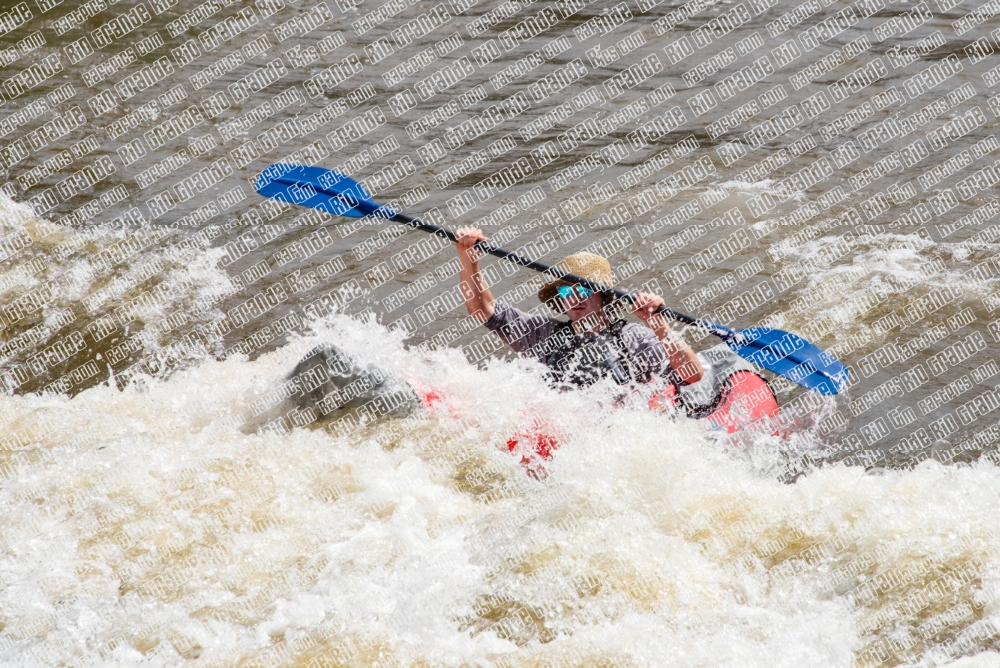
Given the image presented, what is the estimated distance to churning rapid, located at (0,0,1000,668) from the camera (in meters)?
3.24

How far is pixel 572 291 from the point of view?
155 inches

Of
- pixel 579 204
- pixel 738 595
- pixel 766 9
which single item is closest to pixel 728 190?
pixel 579 204

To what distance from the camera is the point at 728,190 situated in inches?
242

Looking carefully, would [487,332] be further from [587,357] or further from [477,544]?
[477,544]

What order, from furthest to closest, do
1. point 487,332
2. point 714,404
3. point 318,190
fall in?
point 487,332 < point 318,190 < point 714,404

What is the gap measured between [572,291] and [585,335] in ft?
0.67

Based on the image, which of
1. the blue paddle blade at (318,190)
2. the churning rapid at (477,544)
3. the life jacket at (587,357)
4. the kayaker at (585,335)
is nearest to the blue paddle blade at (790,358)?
the churning rapid at (477,544)

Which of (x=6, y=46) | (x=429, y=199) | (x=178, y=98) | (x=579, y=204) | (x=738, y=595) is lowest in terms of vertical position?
(x=738, y=595)

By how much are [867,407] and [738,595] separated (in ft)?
5.51

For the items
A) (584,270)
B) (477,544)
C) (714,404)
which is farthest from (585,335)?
(477,544)

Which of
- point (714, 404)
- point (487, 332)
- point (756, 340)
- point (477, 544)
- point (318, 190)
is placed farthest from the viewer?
point (487, 332)

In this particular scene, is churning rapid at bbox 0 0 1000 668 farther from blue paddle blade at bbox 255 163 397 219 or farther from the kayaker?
blue paddle blade at bbox 255 163 397 219

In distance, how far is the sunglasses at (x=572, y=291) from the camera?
3.94m

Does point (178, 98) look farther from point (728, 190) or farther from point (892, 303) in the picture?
point (892, 303)
